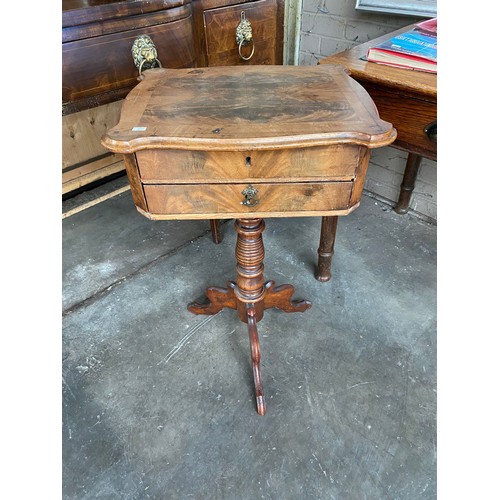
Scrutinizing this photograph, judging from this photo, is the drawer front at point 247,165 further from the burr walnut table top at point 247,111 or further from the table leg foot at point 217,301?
the table leg foot at point 217,301

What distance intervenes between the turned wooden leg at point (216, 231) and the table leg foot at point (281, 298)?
0.47 meters

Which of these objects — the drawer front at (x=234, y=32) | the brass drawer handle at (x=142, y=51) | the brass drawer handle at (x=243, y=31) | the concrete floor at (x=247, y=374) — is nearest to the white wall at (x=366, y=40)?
the concrete floor at (x=247, y=374)

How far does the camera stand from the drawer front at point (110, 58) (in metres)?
1.08

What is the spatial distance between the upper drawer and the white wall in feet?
2.75

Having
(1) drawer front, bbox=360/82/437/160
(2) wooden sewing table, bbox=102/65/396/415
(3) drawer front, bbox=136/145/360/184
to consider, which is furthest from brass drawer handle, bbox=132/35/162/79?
(1) drawer front, bbox=360/82/437/160

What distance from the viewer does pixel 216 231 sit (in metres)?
1.84

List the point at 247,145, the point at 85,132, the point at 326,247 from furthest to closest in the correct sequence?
the point at 85,132 < the point at 326,247 < the point at 247,145

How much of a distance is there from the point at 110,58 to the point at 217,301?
84 cm

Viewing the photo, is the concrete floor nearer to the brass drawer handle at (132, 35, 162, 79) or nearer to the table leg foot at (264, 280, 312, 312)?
the table leg foot at (264, 280, 312, 312)

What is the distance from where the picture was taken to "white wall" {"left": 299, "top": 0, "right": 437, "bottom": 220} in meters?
1.71

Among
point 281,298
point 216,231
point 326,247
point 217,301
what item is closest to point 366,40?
point 326,247

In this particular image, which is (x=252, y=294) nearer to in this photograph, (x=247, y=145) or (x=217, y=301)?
(x=217, y=301)

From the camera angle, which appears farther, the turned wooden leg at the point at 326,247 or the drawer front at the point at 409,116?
the turned wooden leg at the point at 326,247

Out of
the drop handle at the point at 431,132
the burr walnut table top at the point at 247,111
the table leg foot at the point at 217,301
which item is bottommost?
the table leg foot at the point at 217,301
